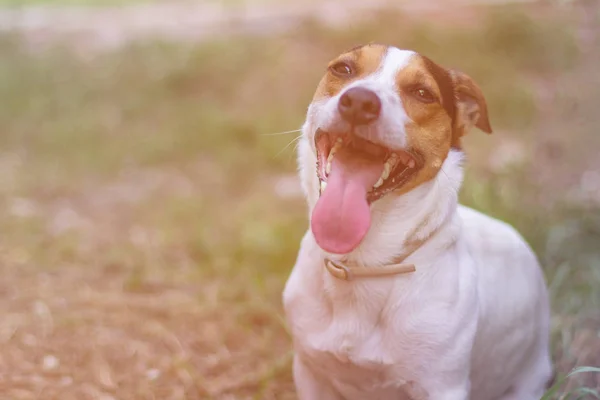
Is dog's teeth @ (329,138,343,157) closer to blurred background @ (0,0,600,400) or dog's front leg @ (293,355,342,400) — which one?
dog's front leg @ (293,355,342,400)

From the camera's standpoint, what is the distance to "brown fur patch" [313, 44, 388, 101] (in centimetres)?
244

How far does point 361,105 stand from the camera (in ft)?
7.18

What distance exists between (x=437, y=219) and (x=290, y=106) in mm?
4636

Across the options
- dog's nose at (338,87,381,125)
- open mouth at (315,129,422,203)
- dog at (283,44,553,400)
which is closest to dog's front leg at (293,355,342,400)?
dog at (283,44,553,400)

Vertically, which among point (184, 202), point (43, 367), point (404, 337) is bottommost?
point (184, 202)

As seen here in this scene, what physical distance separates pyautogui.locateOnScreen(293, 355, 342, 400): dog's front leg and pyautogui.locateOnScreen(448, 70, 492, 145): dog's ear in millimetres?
1011

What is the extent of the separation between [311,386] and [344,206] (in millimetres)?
815

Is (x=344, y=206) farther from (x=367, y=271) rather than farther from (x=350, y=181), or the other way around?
(x=367, y=271)

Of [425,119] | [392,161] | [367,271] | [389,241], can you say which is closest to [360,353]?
[367,271]

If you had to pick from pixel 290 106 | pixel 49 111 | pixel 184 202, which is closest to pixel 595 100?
pixel 290 106

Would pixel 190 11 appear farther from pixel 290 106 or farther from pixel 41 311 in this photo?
pixel 41 311

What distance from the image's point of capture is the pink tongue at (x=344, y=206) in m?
2.23

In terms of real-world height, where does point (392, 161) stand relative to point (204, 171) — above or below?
above

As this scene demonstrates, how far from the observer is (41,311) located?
Answer: 12.6 feet
